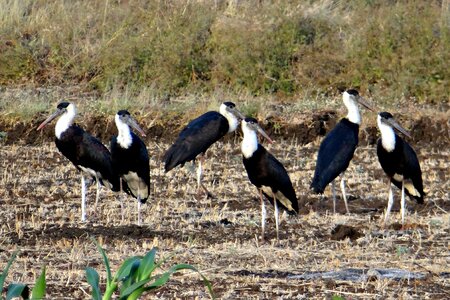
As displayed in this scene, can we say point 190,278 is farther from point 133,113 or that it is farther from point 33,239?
point 133,113

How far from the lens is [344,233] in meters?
8.96

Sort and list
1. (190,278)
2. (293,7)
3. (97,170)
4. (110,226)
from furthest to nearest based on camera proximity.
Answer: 1. (293,7)
2. (97,170)
3. (110,226)
4. (190,278)

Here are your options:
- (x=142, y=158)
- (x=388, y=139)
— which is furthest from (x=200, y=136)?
(x=388, y=139)

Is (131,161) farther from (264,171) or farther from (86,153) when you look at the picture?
(264,171)

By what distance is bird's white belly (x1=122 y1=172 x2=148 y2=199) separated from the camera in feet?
33.4

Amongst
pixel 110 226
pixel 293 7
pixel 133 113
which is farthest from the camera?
pixel 293 7

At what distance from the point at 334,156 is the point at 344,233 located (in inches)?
62.6

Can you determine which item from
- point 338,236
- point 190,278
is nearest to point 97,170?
point 338,236

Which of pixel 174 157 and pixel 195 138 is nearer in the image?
pixel 174 157

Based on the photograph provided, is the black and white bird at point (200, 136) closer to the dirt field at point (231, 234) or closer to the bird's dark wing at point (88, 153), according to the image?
the dirt field at point (231, 234)


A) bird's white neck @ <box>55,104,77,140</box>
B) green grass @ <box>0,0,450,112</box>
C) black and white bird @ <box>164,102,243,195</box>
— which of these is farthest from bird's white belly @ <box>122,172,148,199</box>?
green grass @ <box>0,0,450,112</box>

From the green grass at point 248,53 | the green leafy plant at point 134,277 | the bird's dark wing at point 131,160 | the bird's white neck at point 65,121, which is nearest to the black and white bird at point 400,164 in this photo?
the bird's dark wing at point 131,160

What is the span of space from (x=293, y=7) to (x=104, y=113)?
541cm

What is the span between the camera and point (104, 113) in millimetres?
15164
